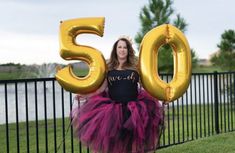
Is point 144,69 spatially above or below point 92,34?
below

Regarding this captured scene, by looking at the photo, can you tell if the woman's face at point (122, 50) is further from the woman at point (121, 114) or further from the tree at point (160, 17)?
the tree at point (160, 17)

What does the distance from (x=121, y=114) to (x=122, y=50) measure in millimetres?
565

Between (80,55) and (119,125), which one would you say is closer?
(119,125)

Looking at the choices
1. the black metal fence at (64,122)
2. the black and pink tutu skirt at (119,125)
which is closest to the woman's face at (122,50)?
the black and pink tutu skirt at (119,125)

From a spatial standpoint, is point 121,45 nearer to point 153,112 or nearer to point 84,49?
point 84,49

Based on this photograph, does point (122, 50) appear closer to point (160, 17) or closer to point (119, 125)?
point (119, 125)

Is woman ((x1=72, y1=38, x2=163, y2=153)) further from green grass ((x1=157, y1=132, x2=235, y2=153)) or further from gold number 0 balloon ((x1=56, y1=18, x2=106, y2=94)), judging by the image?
green grass ((x1=157, y1=132, x2=235, y2=153))

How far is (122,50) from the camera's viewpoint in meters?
3.79

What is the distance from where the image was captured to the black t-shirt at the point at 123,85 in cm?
373

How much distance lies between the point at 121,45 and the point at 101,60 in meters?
0.23

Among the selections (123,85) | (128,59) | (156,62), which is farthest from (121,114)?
(156,62)

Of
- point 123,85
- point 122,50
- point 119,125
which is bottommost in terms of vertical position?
point 119,125

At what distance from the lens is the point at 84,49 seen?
3.92 metres

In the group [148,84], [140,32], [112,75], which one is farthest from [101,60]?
[140,32]
